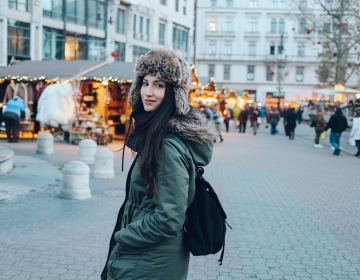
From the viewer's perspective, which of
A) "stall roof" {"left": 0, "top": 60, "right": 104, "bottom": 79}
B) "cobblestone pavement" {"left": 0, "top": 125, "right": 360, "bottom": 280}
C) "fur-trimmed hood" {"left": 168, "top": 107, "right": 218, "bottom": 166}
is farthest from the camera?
"stall roof" {"left": 0, "top": 60, "right": 104, "bottom": 79}

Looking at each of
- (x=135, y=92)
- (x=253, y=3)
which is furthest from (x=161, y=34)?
(x=135, y=92)

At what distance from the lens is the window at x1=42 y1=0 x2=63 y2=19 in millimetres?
34000

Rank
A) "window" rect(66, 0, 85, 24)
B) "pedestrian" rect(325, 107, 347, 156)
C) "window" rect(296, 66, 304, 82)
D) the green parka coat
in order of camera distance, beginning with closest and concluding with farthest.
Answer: the green parka coat < "pedestrian" rect(325, 107, 347, 156) < "window" rect(66, 0, 85, 24) < "window" rect(296, 66, 304, 82)

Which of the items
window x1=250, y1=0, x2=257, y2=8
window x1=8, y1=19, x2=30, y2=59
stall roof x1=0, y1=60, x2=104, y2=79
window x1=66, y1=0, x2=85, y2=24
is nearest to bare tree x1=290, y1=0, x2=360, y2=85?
stall roof x1=0, y1=60, x2=104, y2=79

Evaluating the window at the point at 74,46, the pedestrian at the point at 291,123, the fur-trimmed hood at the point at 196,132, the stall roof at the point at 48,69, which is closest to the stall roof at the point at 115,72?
the stall roof at the point at 48,69

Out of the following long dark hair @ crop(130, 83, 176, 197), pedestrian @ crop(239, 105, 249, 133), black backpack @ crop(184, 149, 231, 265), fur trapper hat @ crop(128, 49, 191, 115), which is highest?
fur trapper hat @ crop(128, 49, 191, 115)

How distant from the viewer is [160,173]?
8.13 ft

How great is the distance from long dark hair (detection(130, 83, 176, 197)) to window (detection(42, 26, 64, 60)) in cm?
3340

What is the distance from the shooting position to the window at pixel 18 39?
31.1 meters

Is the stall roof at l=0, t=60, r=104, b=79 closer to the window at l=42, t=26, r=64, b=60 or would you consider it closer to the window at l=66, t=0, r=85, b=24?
the window at l=42, t=26, r=64, b=60

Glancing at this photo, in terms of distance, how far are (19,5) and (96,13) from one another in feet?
29.0

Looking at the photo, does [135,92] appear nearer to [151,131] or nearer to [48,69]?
[151,131]

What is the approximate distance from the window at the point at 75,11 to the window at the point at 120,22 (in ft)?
15.8

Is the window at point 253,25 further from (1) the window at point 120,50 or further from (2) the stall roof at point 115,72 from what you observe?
(2) the stall roof at point 115,72
